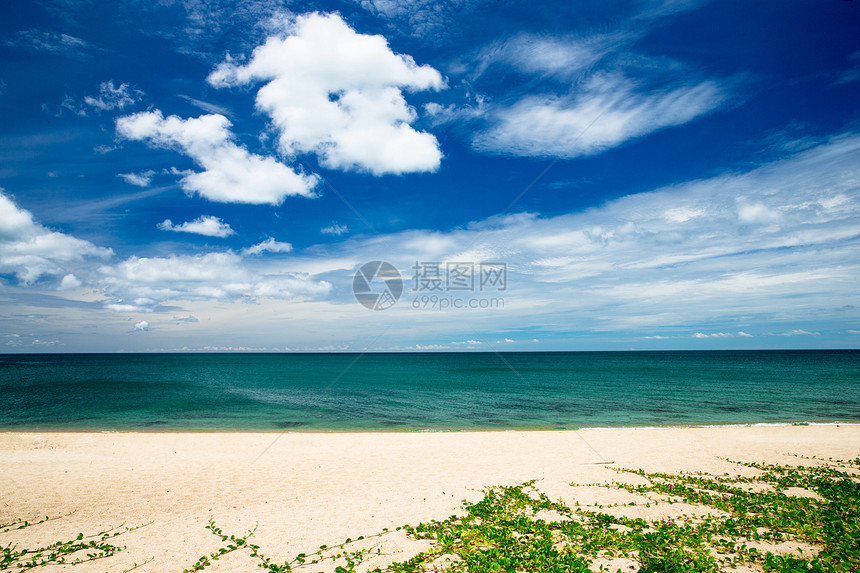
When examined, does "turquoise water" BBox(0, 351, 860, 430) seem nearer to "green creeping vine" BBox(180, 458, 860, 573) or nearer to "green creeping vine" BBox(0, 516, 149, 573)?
"green creeping vine" BBox(180, 458, 860, 573)

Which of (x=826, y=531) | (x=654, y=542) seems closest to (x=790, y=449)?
(x=826, y=531)

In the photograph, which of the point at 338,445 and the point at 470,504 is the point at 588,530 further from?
the point at 338,445

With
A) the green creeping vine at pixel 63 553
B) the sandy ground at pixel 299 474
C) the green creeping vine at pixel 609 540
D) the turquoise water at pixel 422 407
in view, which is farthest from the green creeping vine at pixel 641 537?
the turquoise water at pixel 422 407

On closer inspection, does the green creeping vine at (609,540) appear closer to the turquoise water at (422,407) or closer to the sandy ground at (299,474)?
the sandy ground at (299,474)

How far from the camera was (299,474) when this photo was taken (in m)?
13.7

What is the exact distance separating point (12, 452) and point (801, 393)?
6004 cm

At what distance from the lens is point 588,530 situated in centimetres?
790

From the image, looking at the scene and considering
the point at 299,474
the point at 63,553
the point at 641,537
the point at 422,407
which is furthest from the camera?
the point at 422,407

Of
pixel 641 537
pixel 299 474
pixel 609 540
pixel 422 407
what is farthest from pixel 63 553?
pixel 422 407

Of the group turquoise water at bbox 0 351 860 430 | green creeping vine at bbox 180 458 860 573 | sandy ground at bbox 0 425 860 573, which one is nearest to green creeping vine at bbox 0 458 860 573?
green creeping vine at bbox 180 458 860 573

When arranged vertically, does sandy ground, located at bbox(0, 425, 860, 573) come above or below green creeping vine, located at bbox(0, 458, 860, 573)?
below

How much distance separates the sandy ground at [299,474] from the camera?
863cm

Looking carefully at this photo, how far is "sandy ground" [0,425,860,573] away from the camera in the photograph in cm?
863

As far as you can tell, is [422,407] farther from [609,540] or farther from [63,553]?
[63,553]
